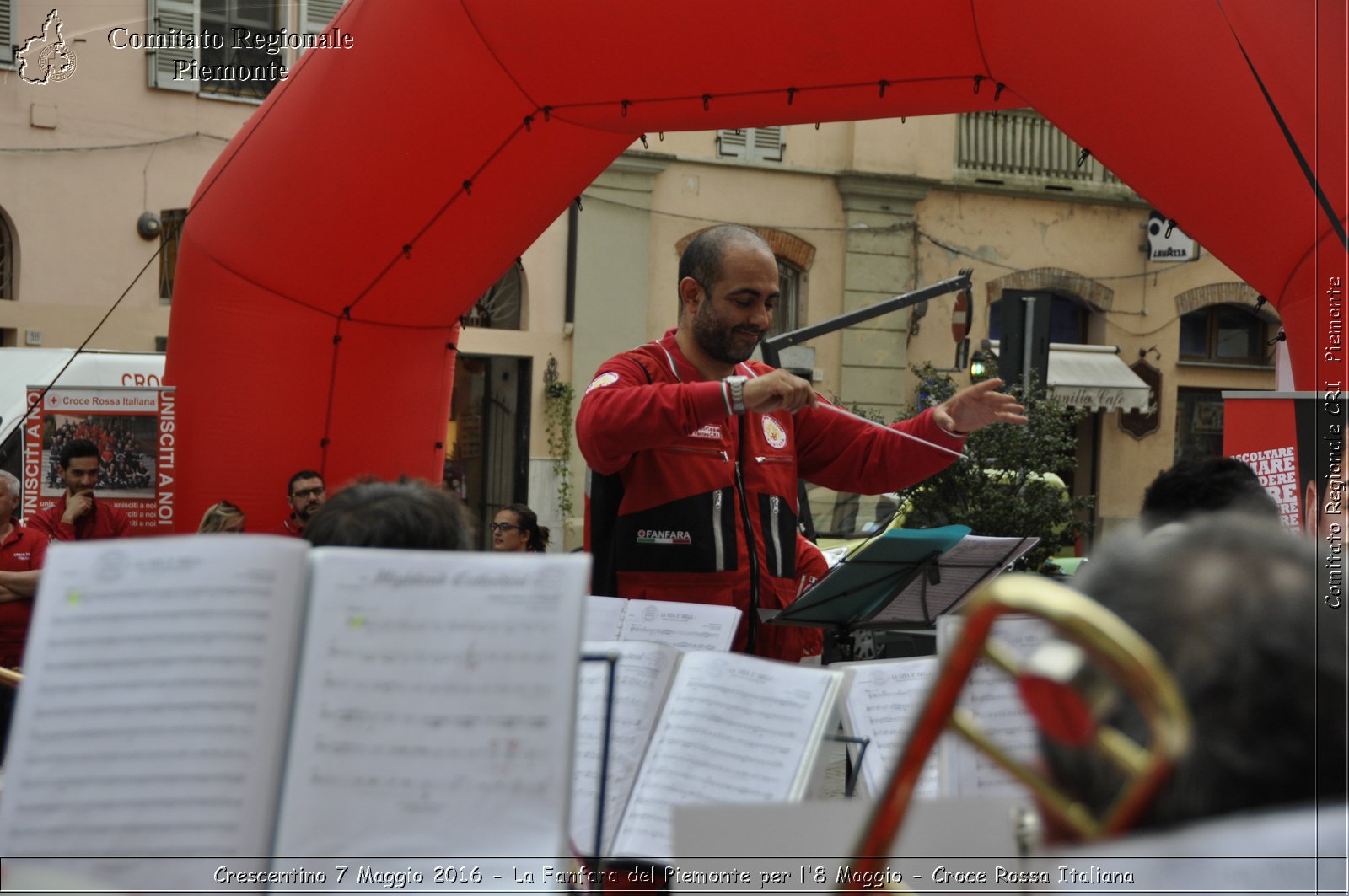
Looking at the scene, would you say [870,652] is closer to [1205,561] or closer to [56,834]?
[56,834]

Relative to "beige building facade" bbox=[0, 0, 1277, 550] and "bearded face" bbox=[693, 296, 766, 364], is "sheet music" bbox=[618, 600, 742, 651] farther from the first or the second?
"beige building facade" bbox=[0, 0, 1277, 550]

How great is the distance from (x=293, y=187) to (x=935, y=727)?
486 centimetres

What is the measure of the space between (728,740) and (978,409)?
1721 millimetres

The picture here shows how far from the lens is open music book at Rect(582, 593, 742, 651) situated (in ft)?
10.2

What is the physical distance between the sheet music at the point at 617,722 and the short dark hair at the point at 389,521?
1.17 ft

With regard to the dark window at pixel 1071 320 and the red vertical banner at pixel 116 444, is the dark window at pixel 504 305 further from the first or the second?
the red vertical banner at pixel 116 444

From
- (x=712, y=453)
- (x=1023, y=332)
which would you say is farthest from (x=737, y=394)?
(x=1023, y=332)

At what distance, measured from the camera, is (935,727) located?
43.5 inches

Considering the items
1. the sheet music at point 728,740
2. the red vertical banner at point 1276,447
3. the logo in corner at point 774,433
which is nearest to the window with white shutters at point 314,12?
the logo in corner at point 774,433

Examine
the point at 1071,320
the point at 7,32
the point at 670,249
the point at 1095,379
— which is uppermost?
the point at 7,32

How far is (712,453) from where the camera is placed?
3.80 metres

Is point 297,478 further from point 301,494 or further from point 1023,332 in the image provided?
point 1023,332

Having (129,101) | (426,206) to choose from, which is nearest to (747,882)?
(426,206)

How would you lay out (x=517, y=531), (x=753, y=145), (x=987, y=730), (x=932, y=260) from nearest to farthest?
1. (x=987, y=730)
2. (x=517, y=531)
3. (x=753, y=145)
4. (x=932, y=260)
